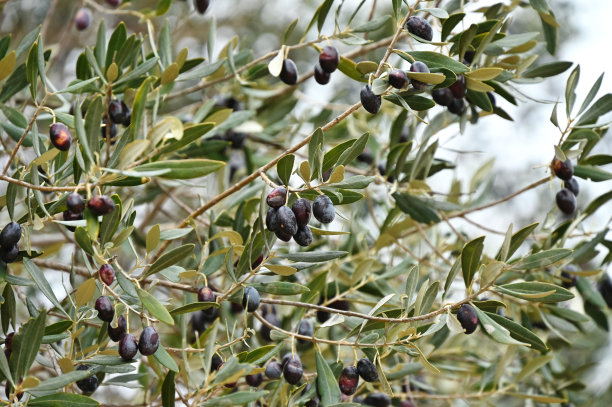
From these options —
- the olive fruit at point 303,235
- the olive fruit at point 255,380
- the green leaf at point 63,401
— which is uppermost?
the olive fruit at point 303,235

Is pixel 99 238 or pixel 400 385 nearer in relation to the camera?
pixel 99 238

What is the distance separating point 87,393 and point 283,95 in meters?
1.42

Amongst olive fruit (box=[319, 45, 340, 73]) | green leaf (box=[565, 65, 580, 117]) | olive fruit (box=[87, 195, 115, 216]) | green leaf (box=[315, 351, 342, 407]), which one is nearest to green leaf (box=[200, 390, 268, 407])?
green leaf (box=[315, 351, 342, 407])

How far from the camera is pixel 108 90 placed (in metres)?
1.63

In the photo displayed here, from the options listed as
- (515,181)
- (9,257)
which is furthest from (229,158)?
(515,181)

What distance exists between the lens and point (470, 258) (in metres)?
1.41

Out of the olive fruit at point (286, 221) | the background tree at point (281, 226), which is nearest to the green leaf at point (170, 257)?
the background tree at point (281, 226)

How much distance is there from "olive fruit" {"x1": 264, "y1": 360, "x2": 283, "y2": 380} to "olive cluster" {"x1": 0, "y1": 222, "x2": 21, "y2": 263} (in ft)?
2.11

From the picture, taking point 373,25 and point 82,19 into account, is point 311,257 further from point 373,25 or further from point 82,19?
point 82,19

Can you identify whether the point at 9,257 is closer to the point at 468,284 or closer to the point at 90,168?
the point at 90,168

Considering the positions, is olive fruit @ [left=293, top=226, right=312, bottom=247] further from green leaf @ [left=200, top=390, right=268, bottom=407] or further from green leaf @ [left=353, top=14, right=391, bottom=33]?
green leaf @ [left=353, top=14, right=391, bottom=33]

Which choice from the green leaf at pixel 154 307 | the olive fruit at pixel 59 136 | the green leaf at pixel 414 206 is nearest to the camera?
the green leaf at pixel 154 307

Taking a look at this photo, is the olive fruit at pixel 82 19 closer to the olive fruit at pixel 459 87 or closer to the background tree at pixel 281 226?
the background tree at pixel 281 226

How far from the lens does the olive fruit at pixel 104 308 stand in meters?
1.34
